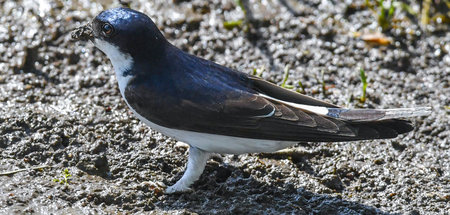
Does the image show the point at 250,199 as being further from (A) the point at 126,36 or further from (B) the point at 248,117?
(A) the point at 126,36

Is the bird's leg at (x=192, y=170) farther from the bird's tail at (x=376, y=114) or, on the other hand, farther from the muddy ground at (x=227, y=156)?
the bird's tail at (x=376, y=114)

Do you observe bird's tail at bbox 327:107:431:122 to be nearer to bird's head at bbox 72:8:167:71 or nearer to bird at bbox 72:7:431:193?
bird at bbox 72:7:431:193

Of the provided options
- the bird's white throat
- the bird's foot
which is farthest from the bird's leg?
the bird's white throat

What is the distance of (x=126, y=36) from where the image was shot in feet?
13.9

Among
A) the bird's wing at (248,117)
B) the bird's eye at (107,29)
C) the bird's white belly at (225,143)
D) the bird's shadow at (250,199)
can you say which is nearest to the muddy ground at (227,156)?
the bird's shadow at (250,199)

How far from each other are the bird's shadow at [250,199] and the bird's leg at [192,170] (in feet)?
0.17

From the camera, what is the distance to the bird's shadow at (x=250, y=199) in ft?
13.7

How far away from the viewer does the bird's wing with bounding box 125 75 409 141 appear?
3.97 metres

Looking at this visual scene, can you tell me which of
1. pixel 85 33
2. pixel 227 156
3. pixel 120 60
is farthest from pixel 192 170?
pixel 85 33

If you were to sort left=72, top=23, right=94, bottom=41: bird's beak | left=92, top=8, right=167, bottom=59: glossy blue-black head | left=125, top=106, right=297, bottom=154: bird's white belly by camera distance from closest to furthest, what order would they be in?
left=125, top=106, right=297, bottom=154: bird's white belly, left=92, top=8, right=167, bottom=59: glossy blue-black head, left=72, top=23, right=94, bottom=41: bird's beak

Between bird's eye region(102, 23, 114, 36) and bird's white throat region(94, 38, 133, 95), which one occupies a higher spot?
bird's eye region(102, 23, 114, 36)

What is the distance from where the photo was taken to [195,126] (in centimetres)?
409

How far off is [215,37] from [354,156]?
1.74m

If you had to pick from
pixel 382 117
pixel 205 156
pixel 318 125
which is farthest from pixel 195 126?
pixel 382 117
